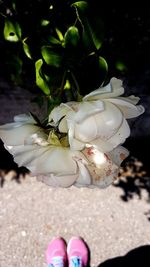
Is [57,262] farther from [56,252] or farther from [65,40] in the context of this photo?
[65,40]

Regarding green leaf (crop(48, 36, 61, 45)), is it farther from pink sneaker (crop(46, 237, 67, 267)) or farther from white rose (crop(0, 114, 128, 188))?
pink sneaker (crop(46, 237, 67, 267))

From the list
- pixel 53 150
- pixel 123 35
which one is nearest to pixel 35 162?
pixel 53 150

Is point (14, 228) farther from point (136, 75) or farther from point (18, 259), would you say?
point (136, 75)

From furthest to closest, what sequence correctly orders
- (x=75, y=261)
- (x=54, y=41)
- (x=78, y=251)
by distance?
1. (x=75, y=261)
2. (x=78, y=251)
3. (x=54, y=41)

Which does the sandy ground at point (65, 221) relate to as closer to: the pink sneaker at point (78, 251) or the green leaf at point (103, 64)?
the pink sneaker at point (78, 251)

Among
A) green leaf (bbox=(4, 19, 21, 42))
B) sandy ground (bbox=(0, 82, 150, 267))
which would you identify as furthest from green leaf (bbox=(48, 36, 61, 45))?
sandy ground (bbox=(0, 82, 150, 267))

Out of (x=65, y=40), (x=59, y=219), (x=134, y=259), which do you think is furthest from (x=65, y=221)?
(x=65, y=40)

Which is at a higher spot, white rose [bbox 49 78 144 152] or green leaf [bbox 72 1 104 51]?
green leaf [bbox 72 1 104 51]
